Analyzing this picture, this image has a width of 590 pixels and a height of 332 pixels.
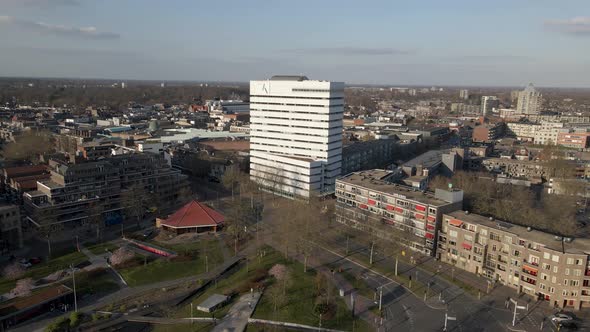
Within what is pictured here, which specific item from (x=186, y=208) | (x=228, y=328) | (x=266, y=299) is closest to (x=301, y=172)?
(x=186, y=208)

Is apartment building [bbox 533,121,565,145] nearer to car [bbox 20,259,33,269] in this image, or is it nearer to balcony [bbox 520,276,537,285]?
balcony [bbox 520,276,537,285]

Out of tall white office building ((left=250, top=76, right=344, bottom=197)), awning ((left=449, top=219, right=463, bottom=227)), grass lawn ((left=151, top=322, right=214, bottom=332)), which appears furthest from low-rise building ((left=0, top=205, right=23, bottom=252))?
awning ((left=449, top=219, right=463, bottom=227))

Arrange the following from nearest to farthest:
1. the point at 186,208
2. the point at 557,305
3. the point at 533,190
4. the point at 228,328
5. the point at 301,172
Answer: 1. the point at 228,328
2. the point at 557,305
3. the point at 186,208
4. the point at 301,172
5. the point at 533,190

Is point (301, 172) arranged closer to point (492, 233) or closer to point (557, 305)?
point (492, 233)

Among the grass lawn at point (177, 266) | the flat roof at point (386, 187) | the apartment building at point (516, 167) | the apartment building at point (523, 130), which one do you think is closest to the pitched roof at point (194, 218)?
the grass lawn at point (177, 266)

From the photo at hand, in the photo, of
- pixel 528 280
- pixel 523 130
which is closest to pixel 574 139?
pixel 523 130

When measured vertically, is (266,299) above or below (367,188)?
below
